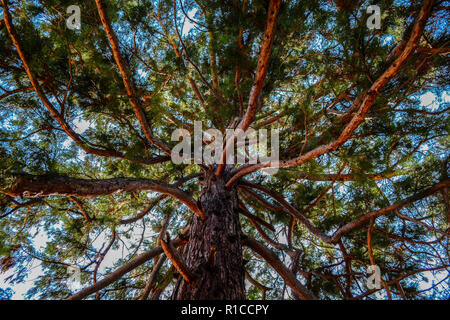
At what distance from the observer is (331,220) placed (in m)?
3.13

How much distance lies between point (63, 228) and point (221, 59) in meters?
3.27

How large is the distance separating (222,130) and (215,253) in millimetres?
2011

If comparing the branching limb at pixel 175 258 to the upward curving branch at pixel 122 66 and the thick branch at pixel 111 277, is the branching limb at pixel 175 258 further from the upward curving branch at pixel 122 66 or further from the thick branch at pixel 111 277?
the upward curving branch at pixel 122 66

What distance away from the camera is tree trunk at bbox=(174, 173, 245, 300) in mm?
1602

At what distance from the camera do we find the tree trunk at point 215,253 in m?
1.60

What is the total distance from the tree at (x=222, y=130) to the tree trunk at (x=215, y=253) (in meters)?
0.01

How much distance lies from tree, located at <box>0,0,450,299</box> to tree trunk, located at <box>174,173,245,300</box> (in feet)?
0.05

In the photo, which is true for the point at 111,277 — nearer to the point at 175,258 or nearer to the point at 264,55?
the point at 175,258

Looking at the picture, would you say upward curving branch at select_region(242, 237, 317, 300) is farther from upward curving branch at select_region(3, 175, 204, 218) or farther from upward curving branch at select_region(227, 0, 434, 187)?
upward curving branch at select_region(3, 175, 204, 218)

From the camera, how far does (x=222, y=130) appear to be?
3.33m

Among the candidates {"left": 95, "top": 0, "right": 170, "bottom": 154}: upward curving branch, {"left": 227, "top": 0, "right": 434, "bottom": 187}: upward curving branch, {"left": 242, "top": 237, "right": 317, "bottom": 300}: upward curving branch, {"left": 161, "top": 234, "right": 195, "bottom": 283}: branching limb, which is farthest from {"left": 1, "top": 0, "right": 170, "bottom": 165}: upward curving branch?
{"left": 227, "top": 0, "right": 434, "bottom": 187}: upward curving branch
